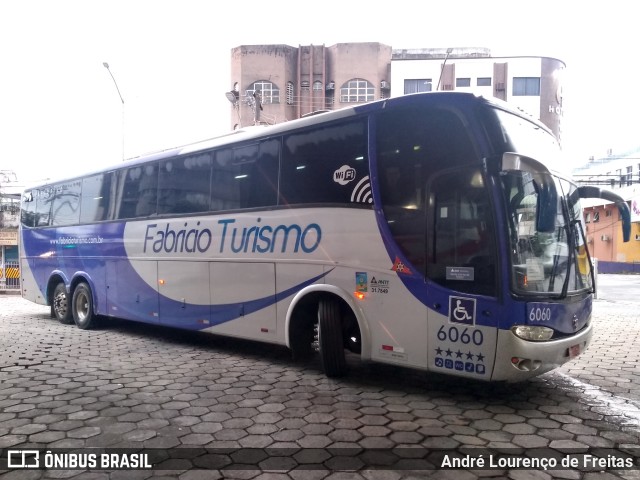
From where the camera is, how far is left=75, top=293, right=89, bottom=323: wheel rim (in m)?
10.5

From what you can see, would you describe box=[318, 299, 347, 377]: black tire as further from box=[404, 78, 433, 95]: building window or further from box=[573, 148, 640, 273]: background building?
box=[404, 78, 433, 95]: building window

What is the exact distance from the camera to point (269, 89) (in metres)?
40.6

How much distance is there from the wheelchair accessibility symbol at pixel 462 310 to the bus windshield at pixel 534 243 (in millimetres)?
452

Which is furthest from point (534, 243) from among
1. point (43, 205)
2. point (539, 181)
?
point (43, 205)

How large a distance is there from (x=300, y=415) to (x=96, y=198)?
7485mm

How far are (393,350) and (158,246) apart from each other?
496 cm

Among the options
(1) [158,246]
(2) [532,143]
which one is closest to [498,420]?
(2) [532,143]

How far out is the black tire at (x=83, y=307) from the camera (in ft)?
33.9

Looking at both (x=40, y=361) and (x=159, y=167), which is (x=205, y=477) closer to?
(x=40, y=361)

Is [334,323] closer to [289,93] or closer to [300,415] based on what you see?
[300,415]

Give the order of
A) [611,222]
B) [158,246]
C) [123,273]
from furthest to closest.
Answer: [611,222] < [123,273] < [158,246]

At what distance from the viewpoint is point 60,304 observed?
11359mm

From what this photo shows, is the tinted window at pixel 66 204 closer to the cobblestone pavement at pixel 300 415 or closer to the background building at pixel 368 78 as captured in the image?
the cobblestone pavement at pixel 300 415

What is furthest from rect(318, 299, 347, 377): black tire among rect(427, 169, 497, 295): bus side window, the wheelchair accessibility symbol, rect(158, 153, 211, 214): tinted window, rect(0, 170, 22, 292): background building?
rect(0, 170, 22, 292): background building
